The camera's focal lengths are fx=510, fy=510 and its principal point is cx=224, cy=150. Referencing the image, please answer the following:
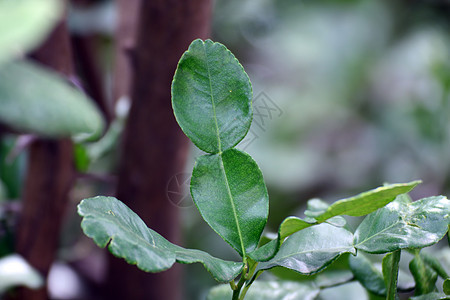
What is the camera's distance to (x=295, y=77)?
146 cm

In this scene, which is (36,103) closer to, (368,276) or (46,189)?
(368,276)

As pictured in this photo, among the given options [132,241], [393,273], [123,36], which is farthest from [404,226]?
[123,36]

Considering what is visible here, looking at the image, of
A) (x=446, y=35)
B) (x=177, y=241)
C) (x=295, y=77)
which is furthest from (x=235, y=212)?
(x=446, y=35)

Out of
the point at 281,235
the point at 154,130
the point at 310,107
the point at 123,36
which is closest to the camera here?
the point at 281,235

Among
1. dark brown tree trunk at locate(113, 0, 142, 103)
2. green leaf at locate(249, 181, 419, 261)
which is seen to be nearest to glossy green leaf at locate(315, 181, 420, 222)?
green leaf at locate(249, 181, 419, 261)

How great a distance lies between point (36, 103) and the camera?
0.18 m

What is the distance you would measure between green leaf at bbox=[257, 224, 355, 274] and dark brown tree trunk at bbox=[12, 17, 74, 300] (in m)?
0.31

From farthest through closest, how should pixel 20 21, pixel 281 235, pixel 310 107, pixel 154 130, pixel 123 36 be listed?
pixel 310 107 → pixel 123 36 → pixel 154 130 → pixel 281 235 → pixel 20 21

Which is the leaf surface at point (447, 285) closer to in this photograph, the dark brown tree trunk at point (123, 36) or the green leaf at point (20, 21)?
the green leaf at point (20, 21)

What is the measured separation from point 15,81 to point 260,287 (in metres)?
0.23

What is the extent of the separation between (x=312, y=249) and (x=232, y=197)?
0.16 feet

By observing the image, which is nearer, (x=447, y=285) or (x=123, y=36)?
(x=447, y=285)

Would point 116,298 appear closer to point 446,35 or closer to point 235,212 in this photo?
point 235,212

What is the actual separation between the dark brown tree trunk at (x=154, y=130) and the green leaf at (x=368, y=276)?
0.24 metres
